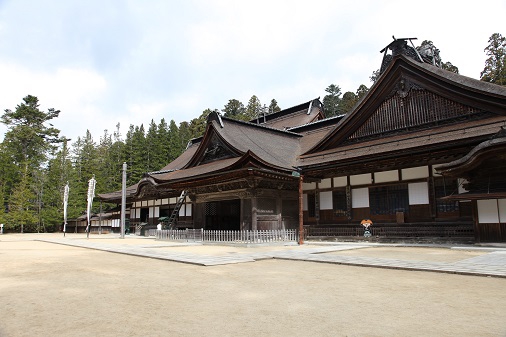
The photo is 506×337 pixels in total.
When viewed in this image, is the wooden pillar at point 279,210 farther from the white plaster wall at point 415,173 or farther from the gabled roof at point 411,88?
the white plaster wall at point 415,173

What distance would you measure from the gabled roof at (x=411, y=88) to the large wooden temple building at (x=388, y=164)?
0.16 ft

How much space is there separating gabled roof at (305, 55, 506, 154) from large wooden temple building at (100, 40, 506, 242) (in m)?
0.05

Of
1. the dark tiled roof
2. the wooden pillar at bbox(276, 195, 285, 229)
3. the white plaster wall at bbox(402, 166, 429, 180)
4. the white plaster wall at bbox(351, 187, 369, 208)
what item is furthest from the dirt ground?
the wooden pillar at bbox(276, 195, 285, 229)

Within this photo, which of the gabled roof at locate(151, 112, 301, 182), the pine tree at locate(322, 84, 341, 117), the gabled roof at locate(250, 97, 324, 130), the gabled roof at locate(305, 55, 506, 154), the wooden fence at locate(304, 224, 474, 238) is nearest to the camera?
the wooden fence at locate(304, 224, 474, 238)

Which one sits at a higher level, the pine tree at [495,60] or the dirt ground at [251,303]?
the pine tree at [495,60]

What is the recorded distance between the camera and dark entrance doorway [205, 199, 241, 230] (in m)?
23.9

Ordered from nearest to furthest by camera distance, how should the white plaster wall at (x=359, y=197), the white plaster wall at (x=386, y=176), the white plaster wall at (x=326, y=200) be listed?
the white plaster wall at (x=386, y=176) < the white plaster wall at (x=359, y=197) < the white plaster wall at (x=326, y=200)

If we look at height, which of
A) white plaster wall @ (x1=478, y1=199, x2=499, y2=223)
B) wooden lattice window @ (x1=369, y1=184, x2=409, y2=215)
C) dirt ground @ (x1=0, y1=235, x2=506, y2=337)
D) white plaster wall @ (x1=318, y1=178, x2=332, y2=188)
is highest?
white plaster wall @ (x1=318, y1=178, x2=332, y2=188)

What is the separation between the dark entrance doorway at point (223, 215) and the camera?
78.5 feet

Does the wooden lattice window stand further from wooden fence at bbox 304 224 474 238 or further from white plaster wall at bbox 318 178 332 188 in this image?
white plaster wall at bbox 318 178 332 188

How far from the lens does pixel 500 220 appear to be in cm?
1244

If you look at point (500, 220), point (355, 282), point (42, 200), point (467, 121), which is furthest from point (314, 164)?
point (42, 200)

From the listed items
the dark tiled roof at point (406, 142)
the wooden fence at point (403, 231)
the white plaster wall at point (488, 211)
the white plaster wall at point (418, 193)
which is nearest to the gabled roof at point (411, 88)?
the dark tiled roof at point (406, 142)

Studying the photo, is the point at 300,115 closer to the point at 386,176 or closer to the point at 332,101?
the point at 386,176
